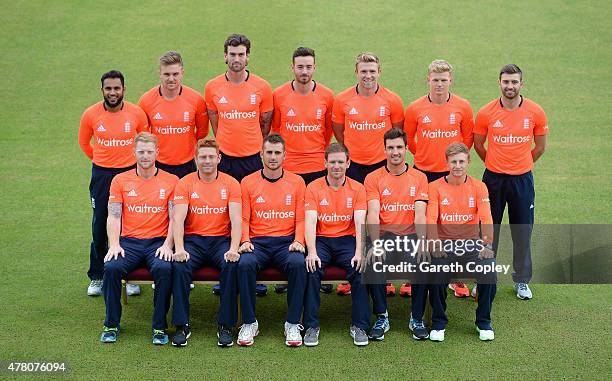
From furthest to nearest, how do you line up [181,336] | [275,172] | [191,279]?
[275,172], [191,279], [181,336]

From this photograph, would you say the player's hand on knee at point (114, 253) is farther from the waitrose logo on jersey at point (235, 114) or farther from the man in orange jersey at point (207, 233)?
the waitrose logo on jersey at point (235, 114)

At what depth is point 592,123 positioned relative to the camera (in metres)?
14.9

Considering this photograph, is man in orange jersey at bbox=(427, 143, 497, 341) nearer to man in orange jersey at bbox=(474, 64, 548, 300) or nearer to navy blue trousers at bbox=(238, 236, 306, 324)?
man in orange jersey at bbox=(474, 64, 548, 300)

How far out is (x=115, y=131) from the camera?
952cm

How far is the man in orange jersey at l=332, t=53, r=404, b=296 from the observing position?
9.73m

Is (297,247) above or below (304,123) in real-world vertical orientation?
below

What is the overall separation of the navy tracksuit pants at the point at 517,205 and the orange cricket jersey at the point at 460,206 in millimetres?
667

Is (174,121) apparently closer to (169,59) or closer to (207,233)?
(169,59)

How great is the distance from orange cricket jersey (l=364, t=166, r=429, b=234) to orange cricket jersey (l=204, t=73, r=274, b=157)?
1.45 m

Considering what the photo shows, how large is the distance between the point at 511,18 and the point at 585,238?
8.54m

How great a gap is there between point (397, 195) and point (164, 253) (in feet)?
7.31

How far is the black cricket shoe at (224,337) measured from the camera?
8.61 metres

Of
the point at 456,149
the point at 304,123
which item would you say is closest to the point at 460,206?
A: the point at 456,149

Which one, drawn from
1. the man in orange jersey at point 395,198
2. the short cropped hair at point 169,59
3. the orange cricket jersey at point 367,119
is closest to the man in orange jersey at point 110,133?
the short cropped hair at point 169,59
